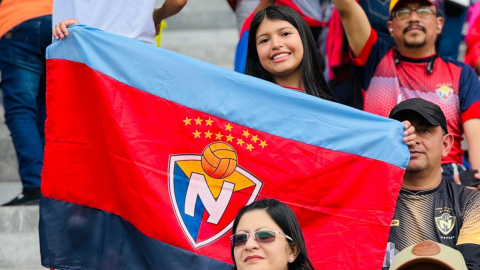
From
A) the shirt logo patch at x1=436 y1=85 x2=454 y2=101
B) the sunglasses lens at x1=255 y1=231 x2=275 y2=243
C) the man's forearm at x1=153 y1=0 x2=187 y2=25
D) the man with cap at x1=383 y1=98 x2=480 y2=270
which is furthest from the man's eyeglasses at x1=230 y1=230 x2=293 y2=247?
the shirt logo patch at x1=436 y1=85 x2=454 y2=101

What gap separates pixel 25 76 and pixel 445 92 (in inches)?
108

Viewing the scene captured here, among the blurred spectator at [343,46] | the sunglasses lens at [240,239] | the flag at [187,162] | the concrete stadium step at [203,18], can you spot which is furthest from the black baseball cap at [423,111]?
the concrete stadium step at [203,18]

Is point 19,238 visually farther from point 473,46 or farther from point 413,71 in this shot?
point 473,46

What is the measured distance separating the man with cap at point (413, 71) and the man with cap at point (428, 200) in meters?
0.96

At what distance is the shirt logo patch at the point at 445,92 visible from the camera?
5.97 meters

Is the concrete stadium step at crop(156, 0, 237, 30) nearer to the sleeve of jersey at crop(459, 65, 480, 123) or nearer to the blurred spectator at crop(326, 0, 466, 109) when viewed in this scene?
the blurred spectator at crop(326, 0, 466, 109)

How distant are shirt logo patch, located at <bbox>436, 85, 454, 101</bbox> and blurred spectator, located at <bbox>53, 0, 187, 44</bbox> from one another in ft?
6.34

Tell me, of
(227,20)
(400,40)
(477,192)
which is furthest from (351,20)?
(227,20)

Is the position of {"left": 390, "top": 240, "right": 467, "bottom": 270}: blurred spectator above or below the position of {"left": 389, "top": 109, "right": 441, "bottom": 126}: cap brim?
below

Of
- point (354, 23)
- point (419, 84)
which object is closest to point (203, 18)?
point (354, 23)

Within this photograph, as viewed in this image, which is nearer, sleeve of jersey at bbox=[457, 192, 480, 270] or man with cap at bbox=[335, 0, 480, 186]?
sleeve of jersey at bbox=[457, 192, 480, 270]

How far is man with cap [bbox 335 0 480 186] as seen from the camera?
591 centimetres

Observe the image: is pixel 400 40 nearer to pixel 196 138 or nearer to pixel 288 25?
pixel 288 25

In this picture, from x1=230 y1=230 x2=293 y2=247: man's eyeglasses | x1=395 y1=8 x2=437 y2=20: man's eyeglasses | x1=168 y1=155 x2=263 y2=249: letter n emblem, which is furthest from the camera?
x1=395 y1=8 x2=437 y2=20: man's eyeglasses
